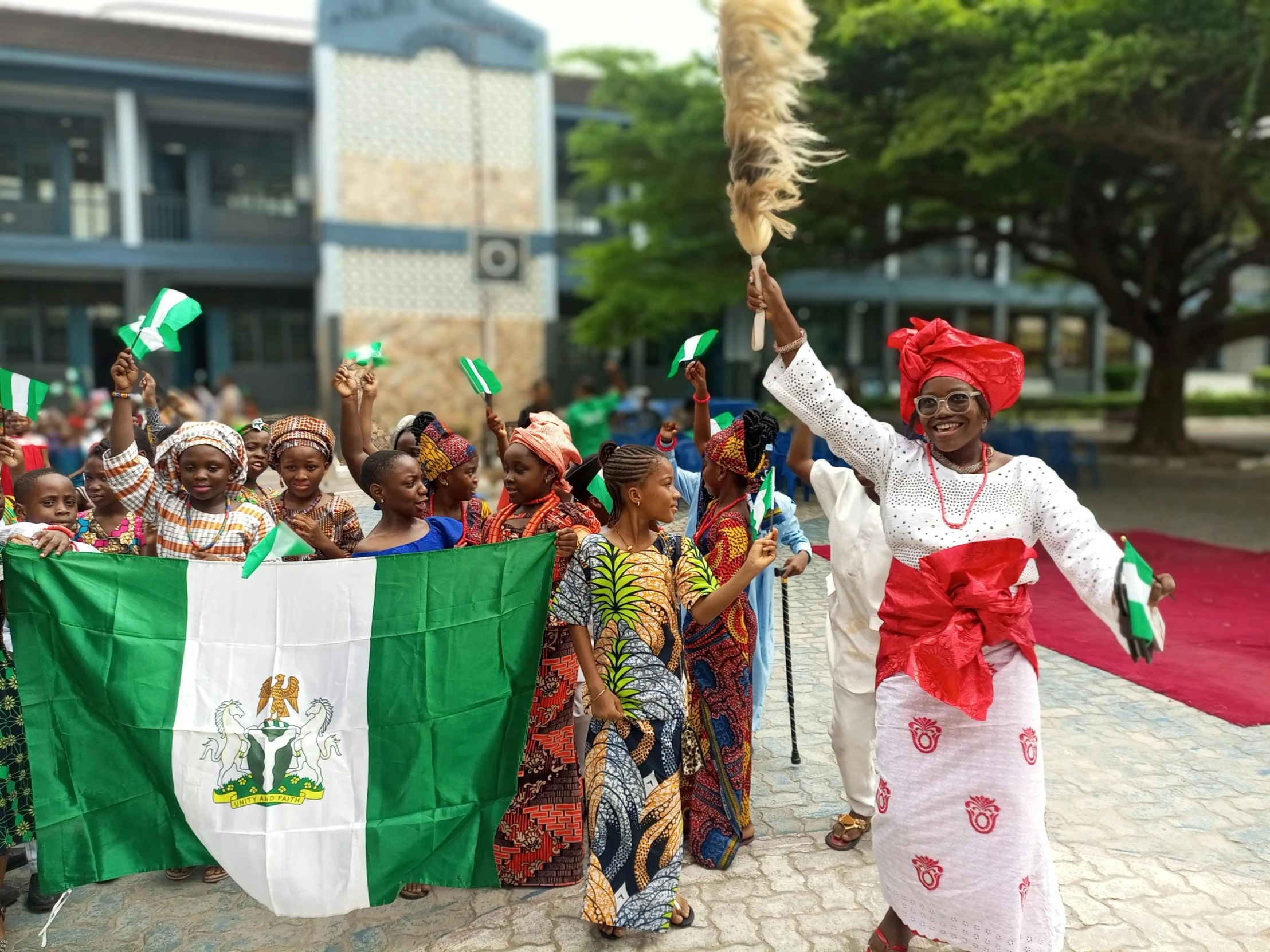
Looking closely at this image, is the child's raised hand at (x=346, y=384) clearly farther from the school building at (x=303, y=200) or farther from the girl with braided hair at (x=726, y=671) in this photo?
the school building at (x=303, y=200)

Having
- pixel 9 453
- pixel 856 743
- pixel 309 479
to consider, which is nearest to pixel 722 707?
pixel 856 743

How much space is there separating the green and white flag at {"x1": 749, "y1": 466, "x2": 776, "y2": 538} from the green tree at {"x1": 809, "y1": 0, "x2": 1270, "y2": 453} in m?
7.64

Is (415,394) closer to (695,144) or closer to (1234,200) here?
(695,144)

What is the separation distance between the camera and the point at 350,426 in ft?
14.9

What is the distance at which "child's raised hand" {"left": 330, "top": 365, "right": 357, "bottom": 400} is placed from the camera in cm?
442

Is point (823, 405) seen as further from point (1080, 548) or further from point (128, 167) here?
point (128, 167)

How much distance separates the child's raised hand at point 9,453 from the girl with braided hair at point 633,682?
89.0 inches

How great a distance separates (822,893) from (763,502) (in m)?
1.42

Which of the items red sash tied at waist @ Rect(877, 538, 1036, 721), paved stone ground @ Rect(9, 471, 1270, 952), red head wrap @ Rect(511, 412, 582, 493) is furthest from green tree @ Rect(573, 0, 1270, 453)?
red sash tied at waist @ Rect(877, 538, 1036, 721)

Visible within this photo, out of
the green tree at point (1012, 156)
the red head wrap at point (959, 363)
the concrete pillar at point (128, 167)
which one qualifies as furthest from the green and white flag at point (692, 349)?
the concrete pillar at point (128, 167)

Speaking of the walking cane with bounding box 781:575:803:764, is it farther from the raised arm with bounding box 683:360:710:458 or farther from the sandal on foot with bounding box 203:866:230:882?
the sandal on foot with bounding box 203:866:230:882

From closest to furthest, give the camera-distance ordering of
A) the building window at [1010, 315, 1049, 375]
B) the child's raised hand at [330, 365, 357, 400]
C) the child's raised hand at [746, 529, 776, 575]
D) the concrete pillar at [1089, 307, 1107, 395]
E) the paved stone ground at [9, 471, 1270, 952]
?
the child's raised hand at [746, 529, 776, 575] < the paved stone ground at [9, 471, 1270, 952] < the child's raised hand at [330, 365, 357, 400] < the building window at [1010, 315, 1049, 375] < the concrete pillar at [1089, 307, 1107, 395]

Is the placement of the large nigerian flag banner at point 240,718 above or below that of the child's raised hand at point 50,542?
below

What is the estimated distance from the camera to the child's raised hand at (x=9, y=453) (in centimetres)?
372
